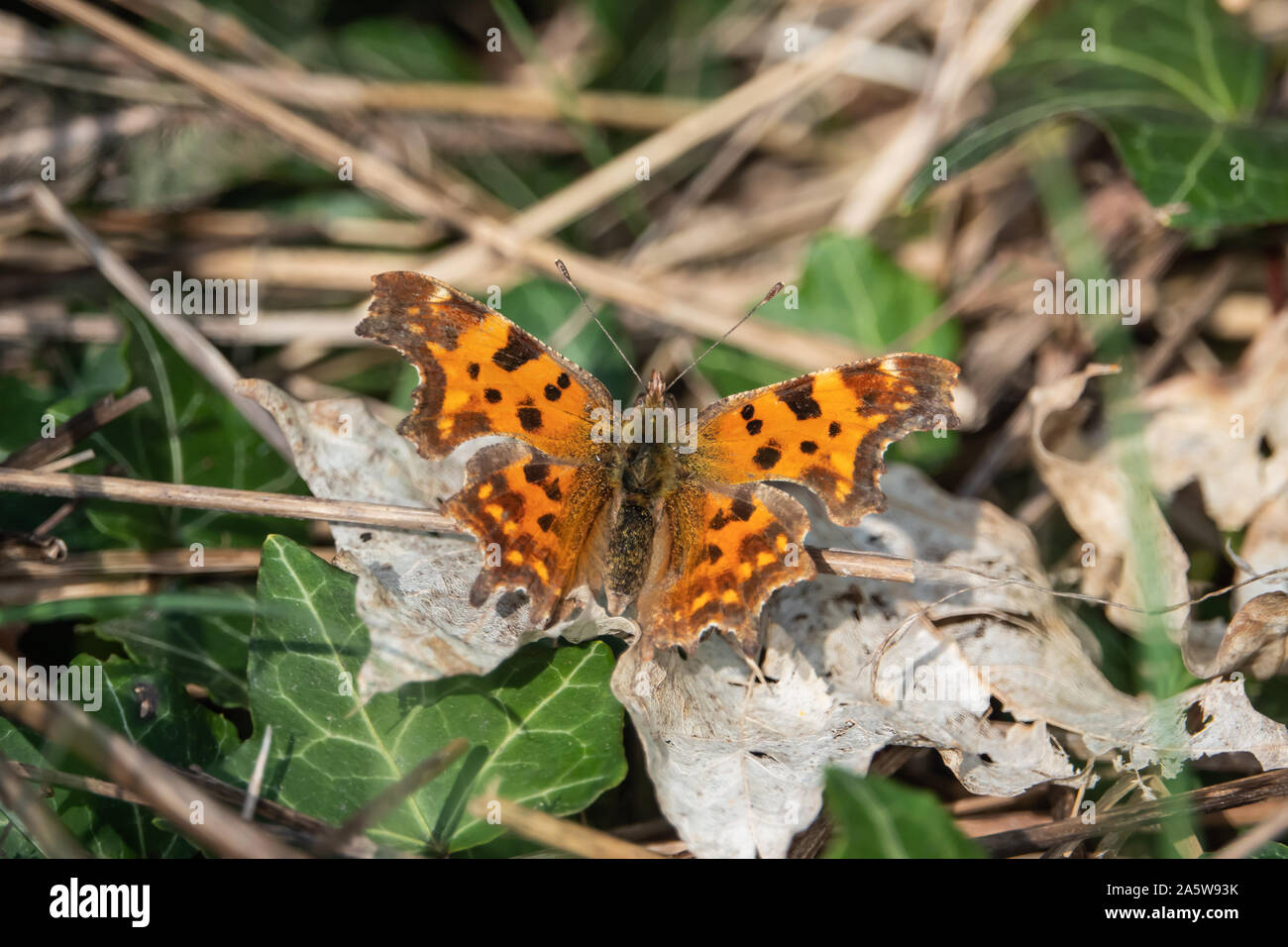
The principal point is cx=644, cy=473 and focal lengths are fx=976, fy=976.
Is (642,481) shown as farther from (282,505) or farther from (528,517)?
(282,505)

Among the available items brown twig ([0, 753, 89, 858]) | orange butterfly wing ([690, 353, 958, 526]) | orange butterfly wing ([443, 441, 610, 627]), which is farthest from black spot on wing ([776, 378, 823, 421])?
brown twig ([0, 753, 89, 858])

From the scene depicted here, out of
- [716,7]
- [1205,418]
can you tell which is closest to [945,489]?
[1205,418]

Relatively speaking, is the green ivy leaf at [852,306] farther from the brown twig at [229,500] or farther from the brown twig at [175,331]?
the brown twig at [175,331]

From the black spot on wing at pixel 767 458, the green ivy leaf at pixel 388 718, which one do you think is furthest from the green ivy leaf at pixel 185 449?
the black spot on wing at pixel 767 458

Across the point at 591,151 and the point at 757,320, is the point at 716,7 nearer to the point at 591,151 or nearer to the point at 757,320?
the point at 591,151

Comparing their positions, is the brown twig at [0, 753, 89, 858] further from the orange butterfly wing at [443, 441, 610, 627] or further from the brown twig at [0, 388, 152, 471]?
the brown twig at [0, 388, 152, 471]

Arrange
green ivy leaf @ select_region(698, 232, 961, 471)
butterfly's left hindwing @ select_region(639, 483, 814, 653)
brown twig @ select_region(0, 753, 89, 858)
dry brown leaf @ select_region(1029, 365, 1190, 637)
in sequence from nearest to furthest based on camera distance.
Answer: brown twig @ select_region(0, 753, 89, 858)
butterfly's left hindwing @ select_region(639, 483, 814, 653)
dry brown leaf @ select_region(1029, 365, 1190, 637)
green ivy leaf @ select_region(698, 232, 961, 471)
